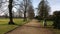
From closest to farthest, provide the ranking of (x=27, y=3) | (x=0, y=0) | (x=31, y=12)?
(x=0, y=0), (x=27, y=3), (x=31, y=12)

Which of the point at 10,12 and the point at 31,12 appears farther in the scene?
the point at 31,12

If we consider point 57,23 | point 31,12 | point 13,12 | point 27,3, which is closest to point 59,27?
point 57,23

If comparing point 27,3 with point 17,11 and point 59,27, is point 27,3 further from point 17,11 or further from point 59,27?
point 59,27

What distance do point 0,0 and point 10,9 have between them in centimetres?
435

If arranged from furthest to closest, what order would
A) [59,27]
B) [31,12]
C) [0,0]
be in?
[31,12] → [0,0] → [59,27]

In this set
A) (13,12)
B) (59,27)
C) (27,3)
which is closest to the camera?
(59,27)

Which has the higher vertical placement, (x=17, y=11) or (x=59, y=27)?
(x=17, y=11)

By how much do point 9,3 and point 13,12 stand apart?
8.35ft

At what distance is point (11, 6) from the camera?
37.8 meters

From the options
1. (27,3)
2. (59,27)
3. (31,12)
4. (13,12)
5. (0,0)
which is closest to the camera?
Result: (59,27)

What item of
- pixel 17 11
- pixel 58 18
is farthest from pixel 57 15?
pixel 17 11

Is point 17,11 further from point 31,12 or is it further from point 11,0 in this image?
point 31,12

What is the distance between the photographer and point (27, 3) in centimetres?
6712

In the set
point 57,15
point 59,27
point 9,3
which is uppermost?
point 9,3
